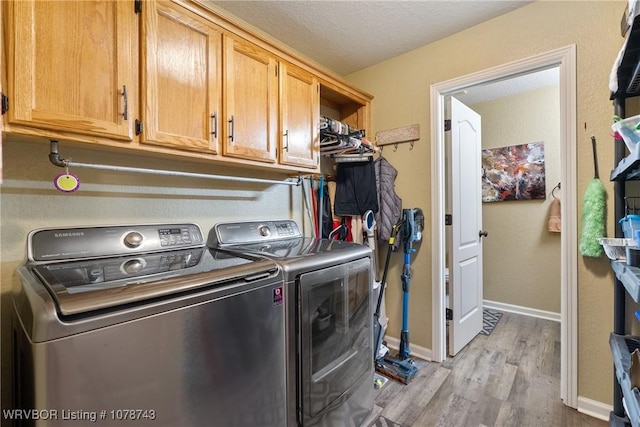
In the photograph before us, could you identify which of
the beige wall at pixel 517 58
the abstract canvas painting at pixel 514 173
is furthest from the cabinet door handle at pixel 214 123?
the abstract canvas painting at pixel 514 173

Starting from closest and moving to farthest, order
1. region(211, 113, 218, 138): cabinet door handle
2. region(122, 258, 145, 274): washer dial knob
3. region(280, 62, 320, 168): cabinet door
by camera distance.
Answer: region(122, 258, 145, 274): washer dial knob < region(211, 113, 218, 138): cabinet door handle < region(280, 62, 320, 168): cabinet door

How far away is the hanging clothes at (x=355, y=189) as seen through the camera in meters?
2.41

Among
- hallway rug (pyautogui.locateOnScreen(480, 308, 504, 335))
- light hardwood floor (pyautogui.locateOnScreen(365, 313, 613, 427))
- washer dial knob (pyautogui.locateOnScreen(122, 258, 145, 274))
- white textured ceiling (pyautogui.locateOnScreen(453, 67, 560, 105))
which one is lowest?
→ hallway rug (pyautogui.locateOnScreen(480, 308, 504, 335))

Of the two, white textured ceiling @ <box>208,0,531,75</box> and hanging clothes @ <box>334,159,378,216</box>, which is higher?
white textured ceiling @ <box>208,0,531,75</box>

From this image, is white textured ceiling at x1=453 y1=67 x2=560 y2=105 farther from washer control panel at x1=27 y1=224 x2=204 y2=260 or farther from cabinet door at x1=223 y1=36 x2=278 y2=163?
washer control panel at x1=27 y1=224 x2=204 y2=260

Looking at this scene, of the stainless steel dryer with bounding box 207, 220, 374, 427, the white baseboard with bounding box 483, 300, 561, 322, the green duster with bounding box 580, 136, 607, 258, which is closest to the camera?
the stainless steel dryer with bounding box 207, 220, 374, 427

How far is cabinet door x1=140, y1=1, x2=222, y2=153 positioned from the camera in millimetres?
1252

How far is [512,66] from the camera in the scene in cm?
192

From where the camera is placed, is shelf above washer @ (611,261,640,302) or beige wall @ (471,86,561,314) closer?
shelf above washer @ (611,261,640,302)

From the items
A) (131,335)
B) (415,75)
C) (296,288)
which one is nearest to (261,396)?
(296,288)

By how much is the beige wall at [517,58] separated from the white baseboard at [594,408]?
0.03 metres

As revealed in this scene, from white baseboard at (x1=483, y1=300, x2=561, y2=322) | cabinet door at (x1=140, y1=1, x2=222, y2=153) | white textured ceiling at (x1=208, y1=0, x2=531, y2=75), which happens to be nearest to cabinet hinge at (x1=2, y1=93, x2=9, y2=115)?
cabinet door at (x1=140, y1=1, x2=222, y2=153)

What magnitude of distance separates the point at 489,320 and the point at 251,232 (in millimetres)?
2955

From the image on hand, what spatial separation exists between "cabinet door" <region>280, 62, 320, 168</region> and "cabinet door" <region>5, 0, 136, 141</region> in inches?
33.4
